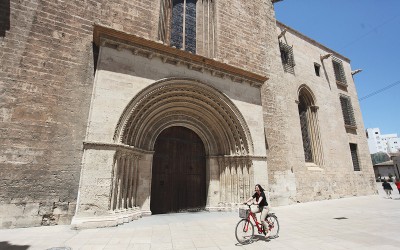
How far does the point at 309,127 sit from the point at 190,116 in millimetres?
8039

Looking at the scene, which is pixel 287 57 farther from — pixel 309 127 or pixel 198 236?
pixel 198 236

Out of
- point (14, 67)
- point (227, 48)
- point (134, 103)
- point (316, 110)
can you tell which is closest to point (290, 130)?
point (316, 110)

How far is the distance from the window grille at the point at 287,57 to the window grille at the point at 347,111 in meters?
5.44

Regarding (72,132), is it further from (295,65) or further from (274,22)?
(295,65)

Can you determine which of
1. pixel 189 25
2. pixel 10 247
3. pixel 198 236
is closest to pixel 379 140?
pixel 189 25

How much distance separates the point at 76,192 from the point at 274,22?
11.8 metres

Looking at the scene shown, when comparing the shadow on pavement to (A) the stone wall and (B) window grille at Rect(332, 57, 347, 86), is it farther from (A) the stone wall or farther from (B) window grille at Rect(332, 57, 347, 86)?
(B) window grille at Rect(332, 57, 347, 86)

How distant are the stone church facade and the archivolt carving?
0.13 ft

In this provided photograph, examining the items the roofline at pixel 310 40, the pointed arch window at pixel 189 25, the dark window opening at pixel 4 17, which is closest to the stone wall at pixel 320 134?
the roofline at pixel 310 40

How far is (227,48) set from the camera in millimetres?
9297

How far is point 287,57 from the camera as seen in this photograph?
12.5 metres

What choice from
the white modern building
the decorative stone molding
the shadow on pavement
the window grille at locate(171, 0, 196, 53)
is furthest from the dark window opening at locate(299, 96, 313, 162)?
the white modern building

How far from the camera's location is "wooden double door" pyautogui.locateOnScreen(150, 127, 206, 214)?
7332mm

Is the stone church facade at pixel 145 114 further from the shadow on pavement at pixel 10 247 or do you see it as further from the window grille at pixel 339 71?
the window grille at pixel 339 71
